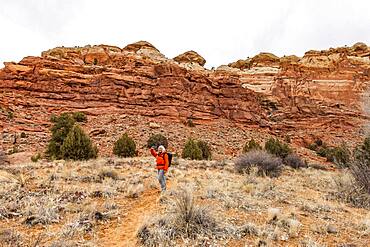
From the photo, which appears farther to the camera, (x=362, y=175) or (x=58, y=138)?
(x=58, y=138)

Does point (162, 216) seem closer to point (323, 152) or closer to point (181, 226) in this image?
point (181, 226)

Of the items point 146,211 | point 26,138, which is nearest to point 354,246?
point 146,211

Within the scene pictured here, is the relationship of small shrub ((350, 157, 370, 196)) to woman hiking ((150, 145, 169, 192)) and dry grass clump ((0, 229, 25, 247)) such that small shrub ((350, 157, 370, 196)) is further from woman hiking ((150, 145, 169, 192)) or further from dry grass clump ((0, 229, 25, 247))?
dry grass clump ((0, 229, 25, 247))

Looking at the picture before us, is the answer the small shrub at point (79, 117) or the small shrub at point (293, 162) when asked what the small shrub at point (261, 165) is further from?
the small shrub at point (79, 117)

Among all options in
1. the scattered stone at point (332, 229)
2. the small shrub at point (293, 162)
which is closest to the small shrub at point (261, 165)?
the small shrub at point (293, 162)

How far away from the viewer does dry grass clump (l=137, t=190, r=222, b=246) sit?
584 centimetres

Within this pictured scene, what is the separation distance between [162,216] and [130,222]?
78cm

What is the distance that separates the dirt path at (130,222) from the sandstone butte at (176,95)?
22.1 meters

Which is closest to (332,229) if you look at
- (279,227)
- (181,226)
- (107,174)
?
(279,227)

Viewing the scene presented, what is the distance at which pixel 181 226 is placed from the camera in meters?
6.27

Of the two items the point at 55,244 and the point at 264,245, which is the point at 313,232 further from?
the point at 55,244

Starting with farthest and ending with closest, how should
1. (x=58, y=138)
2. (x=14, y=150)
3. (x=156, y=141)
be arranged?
1. (x=156, y=141)
2. (x=14, y=150)
3. (x=58, y=138)

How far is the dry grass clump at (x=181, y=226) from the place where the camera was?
584 cm

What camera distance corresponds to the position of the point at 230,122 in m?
42.1
